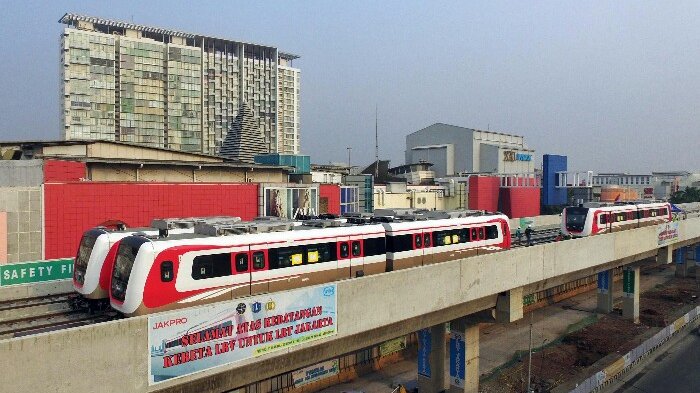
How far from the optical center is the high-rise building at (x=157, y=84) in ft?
356

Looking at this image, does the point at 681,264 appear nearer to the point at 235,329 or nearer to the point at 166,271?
the point at 235,329

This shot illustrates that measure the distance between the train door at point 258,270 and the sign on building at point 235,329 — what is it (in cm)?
193

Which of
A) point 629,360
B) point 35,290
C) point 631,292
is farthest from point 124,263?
point 631,292

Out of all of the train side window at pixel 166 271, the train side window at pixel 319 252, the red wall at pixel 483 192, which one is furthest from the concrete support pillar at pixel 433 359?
the red wall at pixel 483 192

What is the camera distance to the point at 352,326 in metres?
18.5

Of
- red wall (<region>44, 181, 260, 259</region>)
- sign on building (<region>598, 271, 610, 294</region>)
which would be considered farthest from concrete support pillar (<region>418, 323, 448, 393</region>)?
sign on building (<region>598, 271, 610, 294</region>)

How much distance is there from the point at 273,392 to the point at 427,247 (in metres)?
12.7

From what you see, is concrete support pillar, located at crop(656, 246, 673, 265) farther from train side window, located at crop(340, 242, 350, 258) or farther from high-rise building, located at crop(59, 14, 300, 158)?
high-rise building, located at crop(59, 14, 300, 158)

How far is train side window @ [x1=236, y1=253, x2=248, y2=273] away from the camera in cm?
1736

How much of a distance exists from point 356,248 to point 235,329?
7.77m

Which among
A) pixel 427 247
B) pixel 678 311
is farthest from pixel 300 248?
pixel 678 311

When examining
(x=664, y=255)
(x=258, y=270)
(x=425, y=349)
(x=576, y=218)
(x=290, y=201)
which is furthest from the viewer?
(x=664, y=255)

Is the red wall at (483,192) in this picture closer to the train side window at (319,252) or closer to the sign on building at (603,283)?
the sign on building at (603,283)

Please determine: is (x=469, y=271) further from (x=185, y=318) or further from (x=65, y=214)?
(x=65, y=214)
